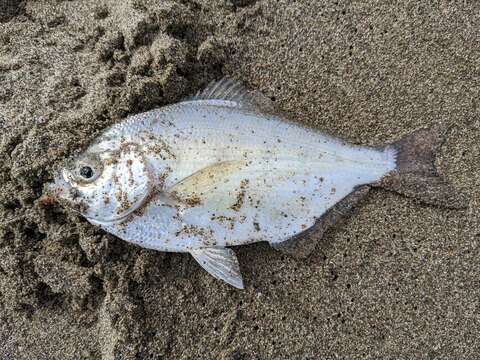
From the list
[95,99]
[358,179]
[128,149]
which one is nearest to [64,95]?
[95,99]

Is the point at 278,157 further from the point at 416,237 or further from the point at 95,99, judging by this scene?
the point at 95,99

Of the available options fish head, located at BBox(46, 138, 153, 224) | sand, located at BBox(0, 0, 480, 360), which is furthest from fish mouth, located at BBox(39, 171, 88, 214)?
sand, located at BBox(0, 0, 480, 360)

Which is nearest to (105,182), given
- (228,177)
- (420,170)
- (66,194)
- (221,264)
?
(66,194)

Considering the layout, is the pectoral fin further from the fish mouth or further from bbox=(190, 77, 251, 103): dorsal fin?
bbox=(190, 77, 251, 103): dorsal fin

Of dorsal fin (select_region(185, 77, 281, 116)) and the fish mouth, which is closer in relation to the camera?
the fish mouth

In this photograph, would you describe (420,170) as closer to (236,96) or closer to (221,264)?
(236,96)

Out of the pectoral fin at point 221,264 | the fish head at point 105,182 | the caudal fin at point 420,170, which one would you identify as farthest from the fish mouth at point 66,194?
the caudal fin at point 420,170
